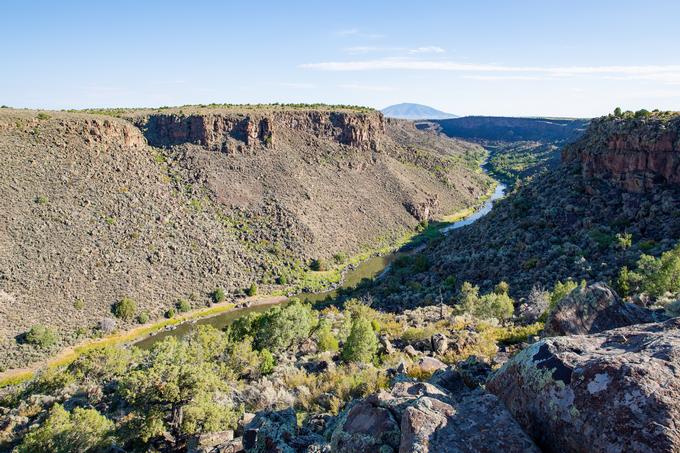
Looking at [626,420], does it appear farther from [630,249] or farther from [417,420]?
[630,249]

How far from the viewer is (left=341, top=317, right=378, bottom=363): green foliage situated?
20859mm

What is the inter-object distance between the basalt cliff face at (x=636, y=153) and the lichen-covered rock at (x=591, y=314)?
30754mm

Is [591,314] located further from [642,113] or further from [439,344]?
[642,113]

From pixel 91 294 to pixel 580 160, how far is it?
54614 mm

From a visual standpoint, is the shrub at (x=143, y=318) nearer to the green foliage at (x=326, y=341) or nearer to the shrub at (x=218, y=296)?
the shrub at (x=218, y=296)

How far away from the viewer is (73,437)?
1387 centimetres

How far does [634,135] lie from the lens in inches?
1527

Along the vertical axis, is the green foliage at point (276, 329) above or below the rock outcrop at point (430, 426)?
below

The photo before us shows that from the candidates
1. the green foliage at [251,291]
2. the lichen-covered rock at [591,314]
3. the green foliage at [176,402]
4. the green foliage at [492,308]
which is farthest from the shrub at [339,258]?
the lichen-covered rock at [591,314]

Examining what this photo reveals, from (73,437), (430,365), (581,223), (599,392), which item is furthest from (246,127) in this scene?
(599,392)

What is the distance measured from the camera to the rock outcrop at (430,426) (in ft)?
19.3

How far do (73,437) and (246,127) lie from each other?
71568mm

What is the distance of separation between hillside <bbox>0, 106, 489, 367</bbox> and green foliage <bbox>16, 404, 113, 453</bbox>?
31820mm

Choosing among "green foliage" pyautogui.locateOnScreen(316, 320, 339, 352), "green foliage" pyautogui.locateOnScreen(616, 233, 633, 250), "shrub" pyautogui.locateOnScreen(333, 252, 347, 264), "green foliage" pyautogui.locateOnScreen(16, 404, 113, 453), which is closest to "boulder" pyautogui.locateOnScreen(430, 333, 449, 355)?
"green foliage" pyautogui.locateOnScreen(316, 320, 339, 352)
